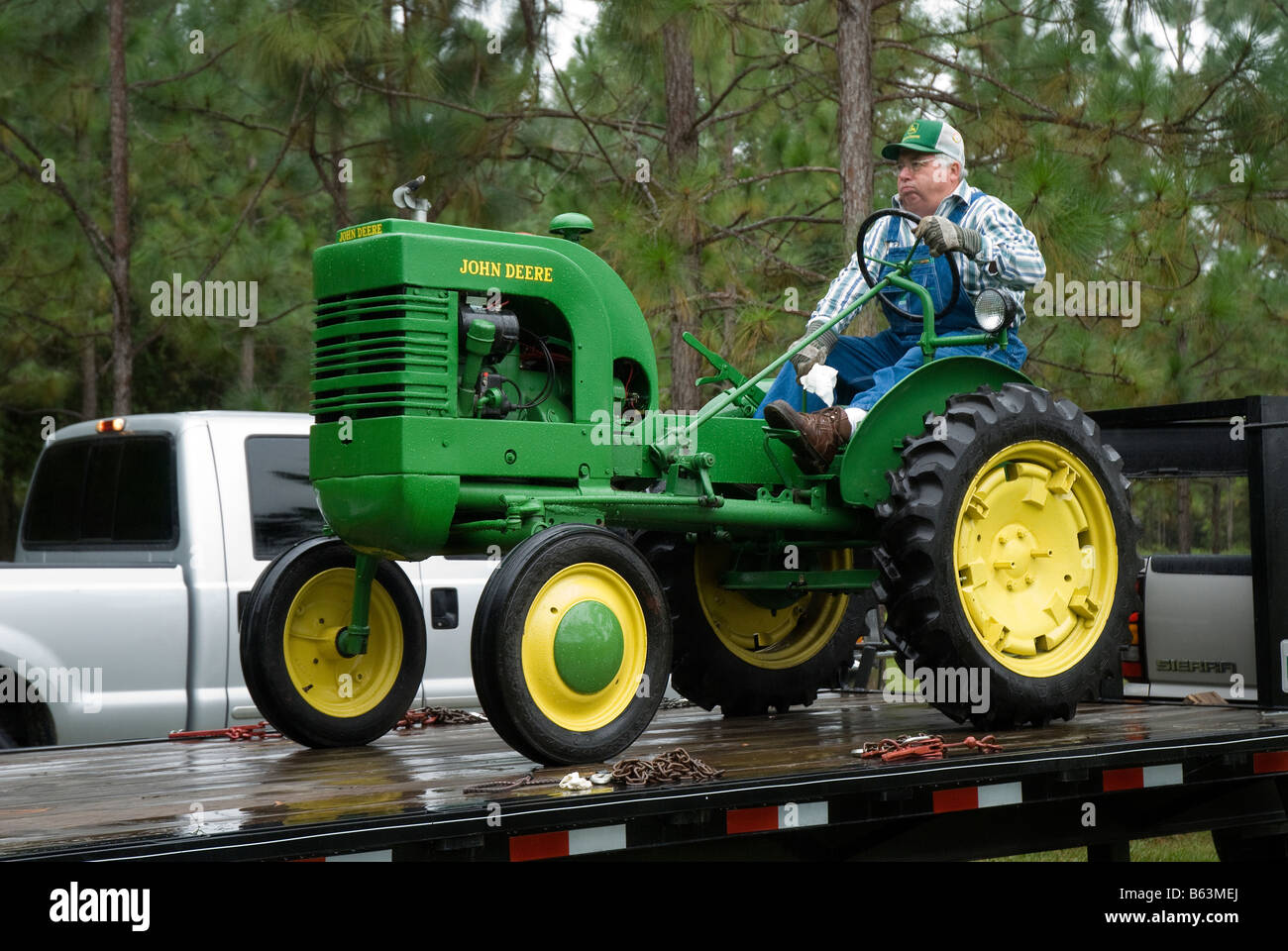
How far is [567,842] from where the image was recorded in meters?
3.53

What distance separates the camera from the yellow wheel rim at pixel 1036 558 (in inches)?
206

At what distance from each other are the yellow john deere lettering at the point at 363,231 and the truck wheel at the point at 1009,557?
1.82 metres

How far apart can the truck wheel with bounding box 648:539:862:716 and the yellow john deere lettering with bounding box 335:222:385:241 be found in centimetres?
182

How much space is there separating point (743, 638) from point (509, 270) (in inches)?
80.7

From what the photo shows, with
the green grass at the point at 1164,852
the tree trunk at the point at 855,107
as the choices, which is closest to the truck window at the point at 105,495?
the tree trunk at the point at 855,107

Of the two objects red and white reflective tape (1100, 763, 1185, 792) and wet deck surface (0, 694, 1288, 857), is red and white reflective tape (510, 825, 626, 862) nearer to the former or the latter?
wet deck surface (0, 694, 1288, 857)

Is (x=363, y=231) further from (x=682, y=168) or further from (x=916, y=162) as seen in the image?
(x=682, y=168)

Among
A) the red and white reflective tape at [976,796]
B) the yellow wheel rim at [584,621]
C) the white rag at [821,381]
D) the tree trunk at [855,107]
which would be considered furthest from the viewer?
the tree trunk at [855,107]

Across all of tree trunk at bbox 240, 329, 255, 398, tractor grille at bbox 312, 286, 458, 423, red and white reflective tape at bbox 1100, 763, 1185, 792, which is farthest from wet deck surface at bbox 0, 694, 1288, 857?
tree trunk at bbox 240, 329, 255, 398

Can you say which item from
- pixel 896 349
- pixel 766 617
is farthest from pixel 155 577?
pixel 896 349

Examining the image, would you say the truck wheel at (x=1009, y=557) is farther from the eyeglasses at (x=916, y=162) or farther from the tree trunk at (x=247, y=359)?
the tree trunk at (x=247, y=359)

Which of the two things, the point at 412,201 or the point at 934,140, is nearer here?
the point at 412,201
